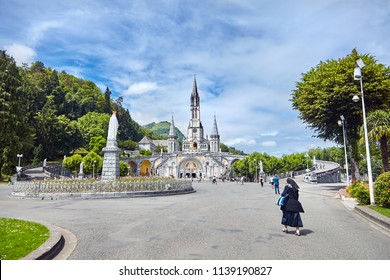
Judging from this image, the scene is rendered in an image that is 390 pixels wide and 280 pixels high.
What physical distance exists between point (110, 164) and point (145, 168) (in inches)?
2864

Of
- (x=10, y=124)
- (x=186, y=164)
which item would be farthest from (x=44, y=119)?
(x=186, y=164)

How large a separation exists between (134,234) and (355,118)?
2269 centimetres

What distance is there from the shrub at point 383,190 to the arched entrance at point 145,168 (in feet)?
271

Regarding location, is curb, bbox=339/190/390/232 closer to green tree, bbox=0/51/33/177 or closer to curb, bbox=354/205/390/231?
curb, bbox=354/205/390/231

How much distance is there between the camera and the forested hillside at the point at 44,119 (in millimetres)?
37375

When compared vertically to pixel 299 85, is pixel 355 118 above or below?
below

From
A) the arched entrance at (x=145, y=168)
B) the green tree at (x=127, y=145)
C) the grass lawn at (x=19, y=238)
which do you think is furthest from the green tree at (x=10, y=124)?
the green tree at (x=127, y=145)

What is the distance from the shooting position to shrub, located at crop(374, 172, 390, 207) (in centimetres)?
1081

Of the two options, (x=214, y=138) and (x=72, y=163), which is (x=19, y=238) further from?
(x=214, y=138)

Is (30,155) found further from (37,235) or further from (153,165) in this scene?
(37,235)

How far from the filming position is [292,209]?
22.3 ft

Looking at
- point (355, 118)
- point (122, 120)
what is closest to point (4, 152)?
point (355, 118)

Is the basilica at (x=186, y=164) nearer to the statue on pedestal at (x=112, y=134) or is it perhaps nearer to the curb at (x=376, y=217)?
the statue on pedestal at (x=112, y=134)

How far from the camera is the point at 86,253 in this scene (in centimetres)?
535
